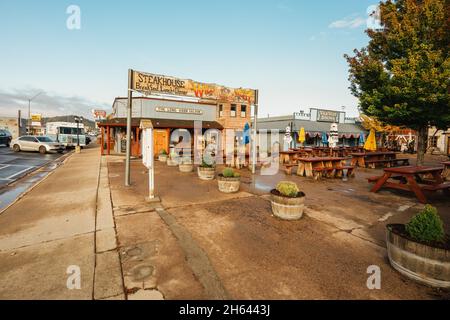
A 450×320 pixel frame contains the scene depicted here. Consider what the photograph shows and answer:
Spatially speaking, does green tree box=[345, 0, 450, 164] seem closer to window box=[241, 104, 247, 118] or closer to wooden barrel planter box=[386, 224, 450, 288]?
wooden barrel planter box=[386, 224, 450, 288]

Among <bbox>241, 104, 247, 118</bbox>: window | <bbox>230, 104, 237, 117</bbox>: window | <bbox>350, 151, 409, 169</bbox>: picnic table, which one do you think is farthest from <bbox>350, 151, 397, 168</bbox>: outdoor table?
<bbox>230, 104, 237, 117</bbox>: window

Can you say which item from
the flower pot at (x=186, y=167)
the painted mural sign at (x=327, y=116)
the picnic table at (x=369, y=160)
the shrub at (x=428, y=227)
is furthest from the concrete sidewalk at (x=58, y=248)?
the painted mural sign at (x=327, y=116)

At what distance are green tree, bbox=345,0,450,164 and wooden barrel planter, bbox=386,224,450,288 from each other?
9989 millimetres

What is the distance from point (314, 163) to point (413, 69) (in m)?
5.83

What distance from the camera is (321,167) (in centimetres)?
1168

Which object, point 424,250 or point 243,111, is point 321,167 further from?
point 243,111

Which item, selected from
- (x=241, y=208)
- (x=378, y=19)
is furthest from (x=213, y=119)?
(x=241, y=208)

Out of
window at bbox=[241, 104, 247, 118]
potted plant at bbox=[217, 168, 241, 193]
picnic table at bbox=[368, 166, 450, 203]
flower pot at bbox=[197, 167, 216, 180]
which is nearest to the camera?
picnic table at bbox=[368, 166, 450, 203]

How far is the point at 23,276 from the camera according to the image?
3.24 meters

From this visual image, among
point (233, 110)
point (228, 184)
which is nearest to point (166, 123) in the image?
point (233, 110)

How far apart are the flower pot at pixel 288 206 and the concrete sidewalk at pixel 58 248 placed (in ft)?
11.4

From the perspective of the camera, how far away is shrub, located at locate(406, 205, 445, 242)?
3.09 m
